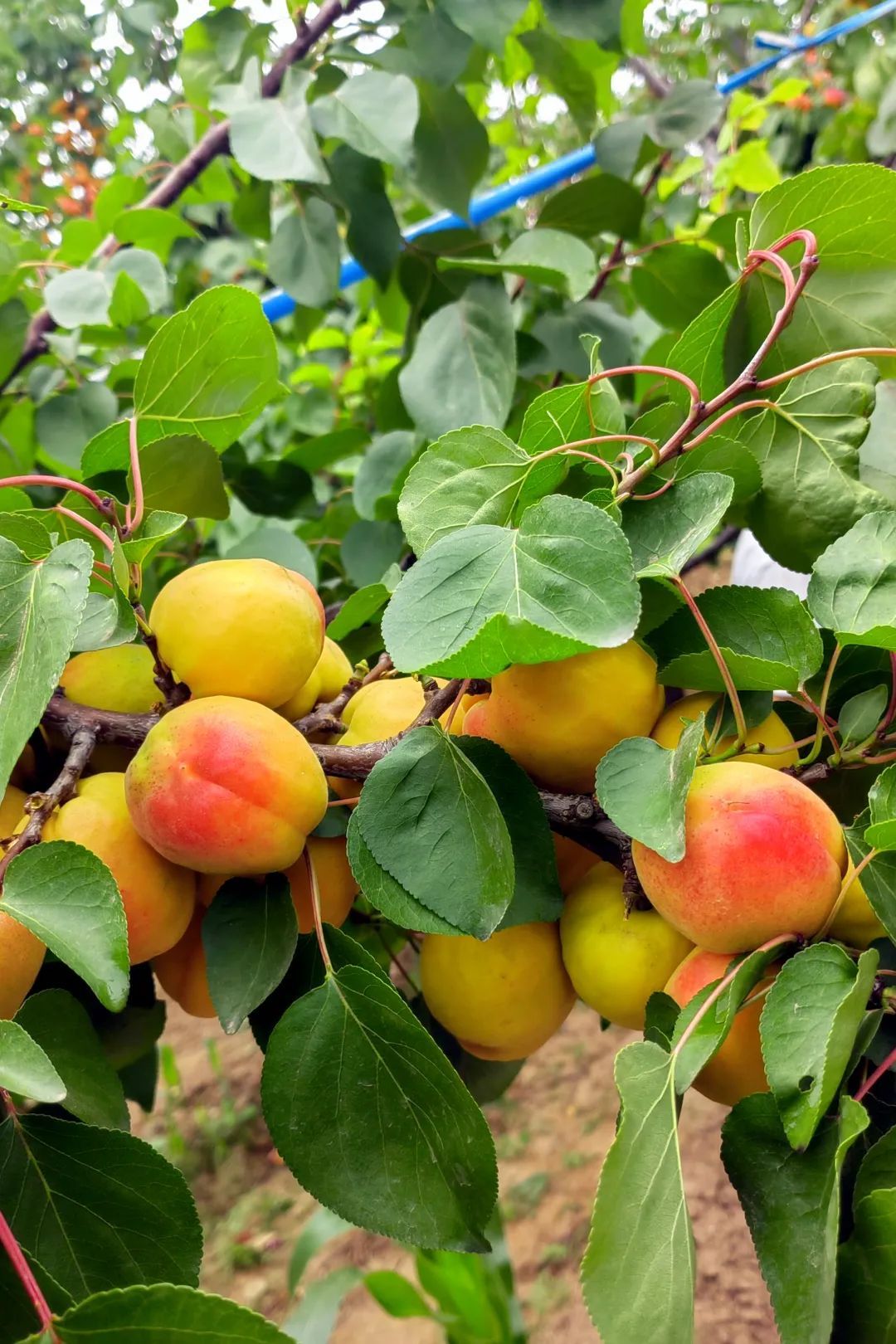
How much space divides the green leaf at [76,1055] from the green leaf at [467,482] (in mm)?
221

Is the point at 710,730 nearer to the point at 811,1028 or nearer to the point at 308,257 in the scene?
the point at 811,1028

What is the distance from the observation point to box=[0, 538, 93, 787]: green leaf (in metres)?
0.30

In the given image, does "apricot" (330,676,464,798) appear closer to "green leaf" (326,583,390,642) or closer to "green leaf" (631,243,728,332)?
"green leaf" (326,583,390,642)

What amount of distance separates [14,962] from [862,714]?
311 millimetres

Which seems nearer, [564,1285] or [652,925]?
[652,925]

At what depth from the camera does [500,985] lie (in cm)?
39

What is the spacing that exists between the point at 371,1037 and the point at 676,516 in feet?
0.72

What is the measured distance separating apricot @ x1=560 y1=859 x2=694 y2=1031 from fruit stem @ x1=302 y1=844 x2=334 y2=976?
0.30 ft

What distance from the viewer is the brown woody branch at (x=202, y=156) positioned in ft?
2.59

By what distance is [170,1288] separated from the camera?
0.90 feet

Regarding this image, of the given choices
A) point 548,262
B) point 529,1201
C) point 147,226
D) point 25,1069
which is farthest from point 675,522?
point 529,1201

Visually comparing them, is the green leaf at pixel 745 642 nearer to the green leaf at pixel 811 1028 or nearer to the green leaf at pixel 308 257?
the green leaf at pixel 811 1028

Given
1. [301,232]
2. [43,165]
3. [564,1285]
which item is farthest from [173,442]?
[43,165]

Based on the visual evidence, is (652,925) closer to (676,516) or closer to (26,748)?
(676,516)
